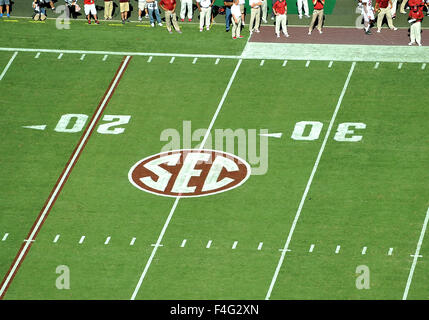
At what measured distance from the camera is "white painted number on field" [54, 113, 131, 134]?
43.2m

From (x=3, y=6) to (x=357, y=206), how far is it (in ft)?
76.3

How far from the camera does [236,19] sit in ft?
163

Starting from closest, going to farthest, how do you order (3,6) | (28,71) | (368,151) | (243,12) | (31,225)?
1. (31,225)
2. (368,151)
3. (28,71)
4. (243,12)
5. (3,6)

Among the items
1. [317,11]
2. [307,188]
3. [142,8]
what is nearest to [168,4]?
[142,8]

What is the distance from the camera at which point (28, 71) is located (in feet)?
156

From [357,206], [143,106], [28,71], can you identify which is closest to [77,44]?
[28,71]

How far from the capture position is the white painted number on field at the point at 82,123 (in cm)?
4325

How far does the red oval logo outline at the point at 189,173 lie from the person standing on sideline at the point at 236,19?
981cm

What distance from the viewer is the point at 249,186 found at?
131 ft

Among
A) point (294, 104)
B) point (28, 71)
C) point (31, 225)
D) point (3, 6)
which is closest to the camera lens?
point (31, 225)

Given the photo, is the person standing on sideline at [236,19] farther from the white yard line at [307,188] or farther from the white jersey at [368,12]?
the white yard line at [307,188]

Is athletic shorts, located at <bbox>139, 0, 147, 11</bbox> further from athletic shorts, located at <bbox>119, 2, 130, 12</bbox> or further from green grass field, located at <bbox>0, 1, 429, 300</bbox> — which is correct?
green grass field, located at <bbox>0, 1, 429, 300</bbox>

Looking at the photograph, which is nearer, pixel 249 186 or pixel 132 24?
pixel 249 186

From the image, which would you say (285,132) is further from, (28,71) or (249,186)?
(28,71)
